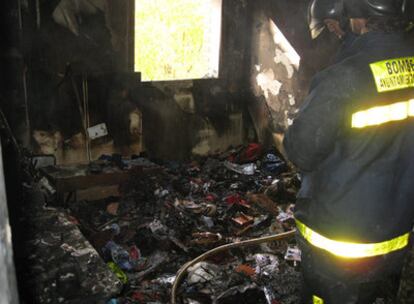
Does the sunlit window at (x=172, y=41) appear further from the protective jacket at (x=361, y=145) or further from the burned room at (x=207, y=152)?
the protective jacket at (x=361, y=145)

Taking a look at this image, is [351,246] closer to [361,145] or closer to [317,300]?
[317,300]

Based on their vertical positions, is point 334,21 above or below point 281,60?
above

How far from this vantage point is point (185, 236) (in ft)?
14.9

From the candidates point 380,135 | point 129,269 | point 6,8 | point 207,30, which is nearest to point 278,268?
point 129,269

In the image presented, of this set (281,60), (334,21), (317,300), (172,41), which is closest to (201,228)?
(317,300)

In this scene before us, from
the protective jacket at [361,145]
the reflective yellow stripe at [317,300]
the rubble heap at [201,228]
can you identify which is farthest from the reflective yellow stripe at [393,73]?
the rubble heap at [201,228]

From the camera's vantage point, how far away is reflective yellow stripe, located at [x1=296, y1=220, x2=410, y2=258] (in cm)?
214

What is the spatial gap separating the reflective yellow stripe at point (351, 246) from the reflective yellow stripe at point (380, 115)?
24.4 inches

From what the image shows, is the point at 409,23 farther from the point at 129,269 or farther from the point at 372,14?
the point at 129,269

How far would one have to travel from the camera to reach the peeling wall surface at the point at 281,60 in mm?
5902

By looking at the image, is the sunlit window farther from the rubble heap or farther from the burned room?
the rubble heap

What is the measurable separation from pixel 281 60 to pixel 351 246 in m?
4.67

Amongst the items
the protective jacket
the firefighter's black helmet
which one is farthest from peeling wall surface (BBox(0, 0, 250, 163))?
the protective jacket

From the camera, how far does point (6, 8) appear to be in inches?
144
